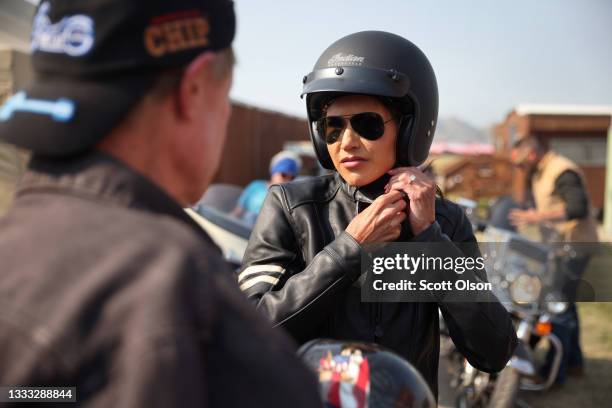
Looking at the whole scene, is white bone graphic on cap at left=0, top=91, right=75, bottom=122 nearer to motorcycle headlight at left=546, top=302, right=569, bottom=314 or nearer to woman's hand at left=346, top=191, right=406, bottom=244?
woman's hand at left=346, top=191, right=406, bottom=244

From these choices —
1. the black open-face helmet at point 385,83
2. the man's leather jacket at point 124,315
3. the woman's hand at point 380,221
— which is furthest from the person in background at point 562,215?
the man's leather jacket at point 124,315

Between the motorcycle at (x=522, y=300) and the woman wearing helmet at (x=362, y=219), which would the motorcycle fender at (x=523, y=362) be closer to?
the motorcycle at (x=522, y=300)

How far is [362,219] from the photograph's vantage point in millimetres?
1567

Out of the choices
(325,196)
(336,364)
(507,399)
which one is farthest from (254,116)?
(336,364)

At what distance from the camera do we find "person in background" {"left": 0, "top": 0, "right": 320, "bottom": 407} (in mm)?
589

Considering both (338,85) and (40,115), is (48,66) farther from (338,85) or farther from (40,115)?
(338,85)

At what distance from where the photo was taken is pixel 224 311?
646 millimetres

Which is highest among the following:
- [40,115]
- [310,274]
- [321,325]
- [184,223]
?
[40,115]

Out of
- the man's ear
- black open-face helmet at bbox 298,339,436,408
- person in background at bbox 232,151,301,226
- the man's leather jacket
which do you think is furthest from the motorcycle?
the man's leather jacket

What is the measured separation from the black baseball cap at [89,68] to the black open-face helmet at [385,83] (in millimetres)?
985

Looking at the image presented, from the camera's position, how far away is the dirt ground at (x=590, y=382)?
4.57 meters

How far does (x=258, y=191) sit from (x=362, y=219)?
332 cm

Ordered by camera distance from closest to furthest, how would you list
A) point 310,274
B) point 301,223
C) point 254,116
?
point 310,274
point 301,223
point 254,116

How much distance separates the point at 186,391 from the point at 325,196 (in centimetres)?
121
